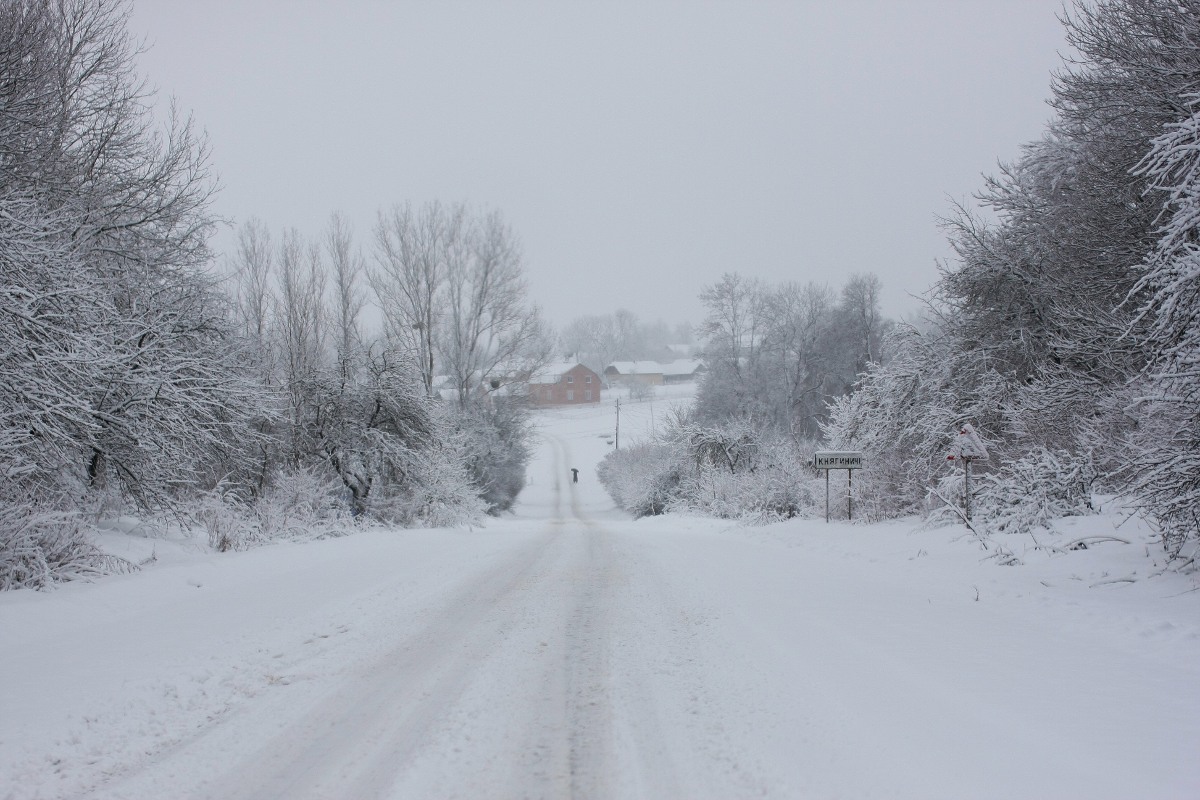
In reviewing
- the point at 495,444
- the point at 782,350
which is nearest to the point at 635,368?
the point at 782,350

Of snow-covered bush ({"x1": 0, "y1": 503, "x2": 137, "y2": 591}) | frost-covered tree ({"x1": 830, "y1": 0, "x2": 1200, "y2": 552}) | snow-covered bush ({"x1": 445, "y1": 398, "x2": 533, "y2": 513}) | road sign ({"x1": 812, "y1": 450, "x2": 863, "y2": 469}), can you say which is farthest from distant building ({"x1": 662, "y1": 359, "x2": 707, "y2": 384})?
snow-covered bush ({"x1": 0, "y1": 503, "x2": 137, "y2": 591})

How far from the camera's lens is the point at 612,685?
4.88m

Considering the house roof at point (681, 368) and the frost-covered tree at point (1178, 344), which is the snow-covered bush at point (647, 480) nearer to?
the frost-covered tree at point (1178, 344)

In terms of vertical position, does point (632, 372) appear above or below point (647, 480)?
above

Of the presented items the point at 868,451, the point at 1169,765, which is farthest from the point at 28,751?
the point at 868,451

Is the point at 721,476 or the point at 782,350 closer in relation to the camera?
the point at 721,476

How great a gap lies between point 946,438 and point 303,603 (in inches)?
579

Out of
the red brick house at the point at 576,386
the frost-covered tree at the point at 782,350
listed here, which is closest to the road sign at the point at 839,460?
the frost-covered tree at the point at 782,350

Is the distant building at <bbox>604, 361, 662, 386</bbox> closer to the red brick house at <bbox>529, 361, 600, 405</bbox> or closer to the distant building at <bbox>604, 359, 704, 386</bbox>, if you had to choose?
the distant building at <bbox>604, 359, 704, 386</bbox>

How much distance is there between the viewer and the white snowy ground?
3480 millimetres

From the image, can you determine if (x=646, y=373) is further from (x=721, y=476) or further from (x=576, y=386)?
(x=721, y=476)

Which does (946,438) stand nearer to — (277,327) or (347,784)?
(347,784)

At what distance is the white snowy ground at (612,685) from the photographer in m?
3.48

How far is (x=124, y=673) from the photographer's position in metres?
5.03
